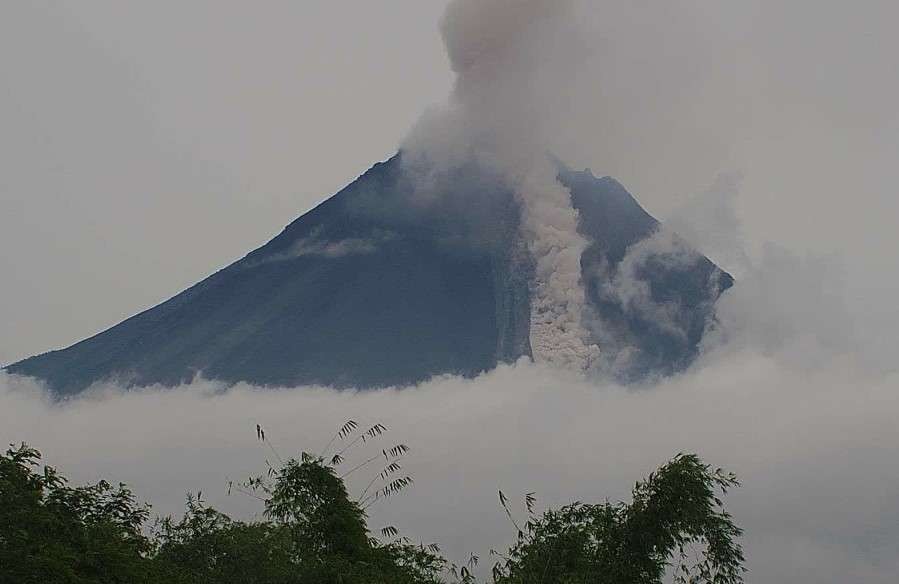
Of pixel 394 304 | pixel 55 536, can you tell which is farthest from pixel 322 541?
pixel 394 304

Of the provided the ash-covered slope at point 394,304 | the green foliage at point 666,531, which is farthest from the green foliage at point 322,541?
the ash-covered slope at point 394,304

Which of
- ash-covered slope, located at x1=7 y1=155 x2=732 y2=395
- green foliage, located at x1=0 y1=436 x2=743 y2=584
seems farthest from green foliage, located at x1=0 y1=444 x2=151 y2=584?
ash-covered slope, located at x1=7 y1=155 x2=732 y2=395

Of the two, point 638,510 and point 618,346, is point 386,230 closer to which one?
point 618,346

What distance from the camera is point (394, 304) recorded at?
602ft

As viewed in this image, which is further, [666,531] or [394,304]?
[394,304]

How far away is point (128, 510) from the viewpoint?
103ft

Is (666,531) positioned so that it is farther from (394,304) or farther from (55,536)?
(394,304)

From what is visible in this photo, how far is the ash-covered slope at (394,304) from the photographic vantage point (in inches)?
6905

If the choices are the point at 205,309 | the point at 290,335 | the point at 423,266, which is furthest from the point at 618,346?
the point at 205,309

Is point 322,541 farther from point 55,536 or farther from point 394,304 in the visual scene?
point 394,304

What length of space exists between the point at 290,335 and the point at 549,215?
42407 millimetres

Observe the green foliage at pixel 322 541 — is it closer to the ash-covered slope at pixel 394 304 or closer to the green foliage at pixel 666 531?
the green foliage at pixel 666 531

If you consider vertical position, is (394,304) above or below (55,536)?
above

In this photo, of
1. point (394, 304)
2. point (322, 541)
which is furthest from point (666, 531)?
point (394, 304)
